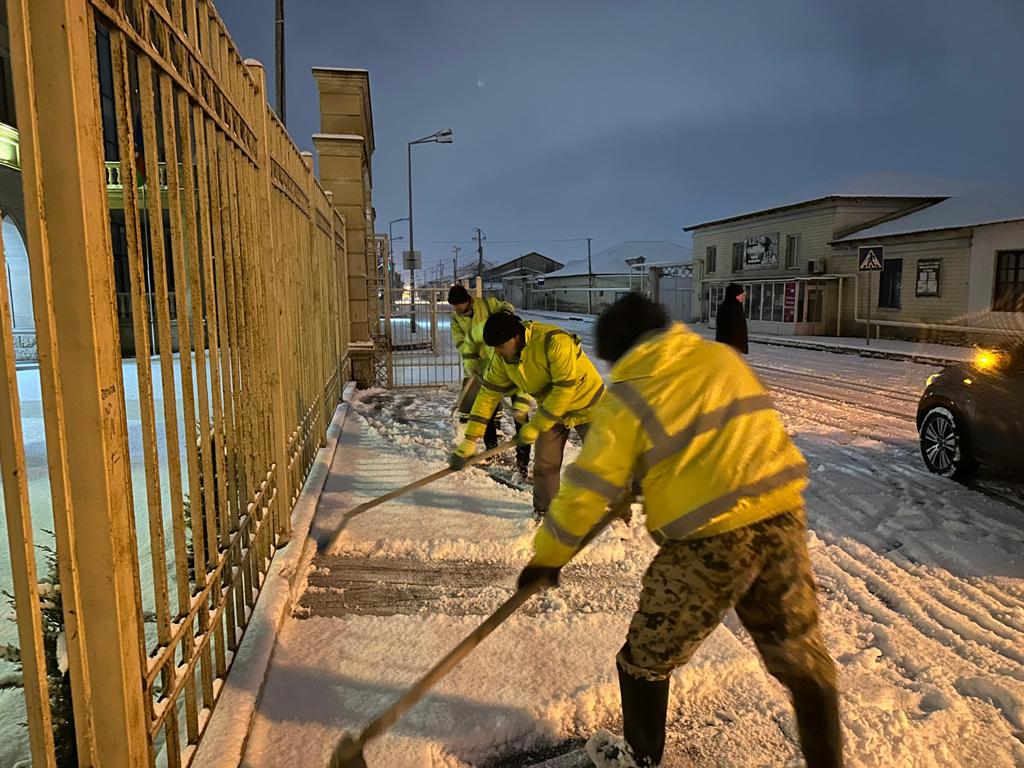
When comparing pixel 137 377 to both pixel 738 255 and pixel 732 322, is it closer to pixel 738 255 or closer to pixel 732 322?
pixel 732 322

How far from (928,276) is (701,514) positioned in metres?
22.7

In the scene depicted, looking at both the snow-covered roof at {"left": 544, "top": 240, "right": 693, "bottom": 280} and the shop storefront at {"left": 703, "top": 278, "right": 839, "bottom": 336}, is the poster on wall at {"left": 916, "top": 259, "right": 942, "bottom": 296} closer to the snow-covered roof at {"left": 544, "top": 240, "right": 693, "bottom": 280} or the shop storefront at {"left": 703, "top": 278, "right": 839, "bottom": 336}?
the shop storefront at {"left": 703, "top": 278, "right": 839, "bottom": 336}

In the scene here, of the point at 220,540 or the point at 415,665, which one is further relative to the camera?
the point at 415,665

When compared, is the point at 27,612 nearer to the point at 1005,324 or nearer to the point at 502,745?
the point at 502,745

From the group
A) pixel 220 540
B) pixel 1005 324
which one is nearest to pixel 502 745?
pixel 220 540

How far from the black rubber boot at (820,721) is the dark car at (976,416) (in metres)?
4.39

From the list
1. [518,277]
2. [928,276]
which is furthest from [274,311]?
[518,277]

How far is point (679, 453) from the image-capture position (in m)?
2.08

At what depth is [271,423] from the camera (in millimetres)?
3930

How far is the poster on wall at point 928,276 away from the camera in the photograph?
2080cm

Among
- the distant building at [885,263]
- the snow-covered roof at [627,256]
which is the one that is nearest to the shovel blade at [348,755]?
the distant building at [885,263]

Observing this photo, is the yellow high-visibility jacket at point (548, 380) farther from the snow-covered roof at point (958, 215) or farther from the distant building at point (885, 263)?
the snow-covered roof at point (958, 215)

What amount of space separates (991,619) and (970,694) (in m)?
0.88

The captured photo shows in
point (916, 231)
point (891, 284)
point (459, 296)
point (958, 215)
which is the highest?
point (958, 215)
